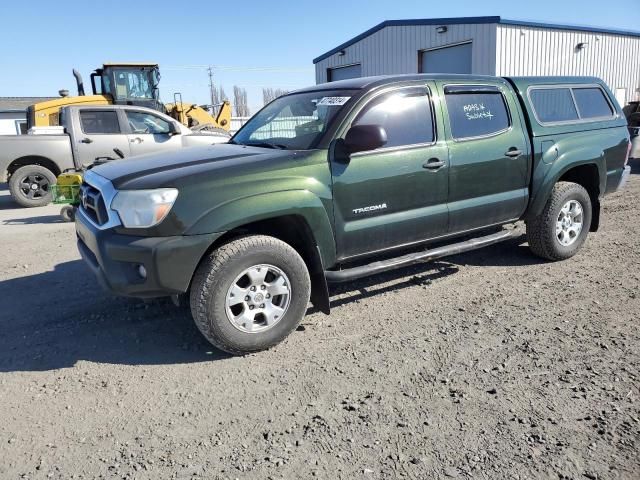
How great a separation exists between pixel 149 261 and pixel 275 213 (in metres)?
0.88

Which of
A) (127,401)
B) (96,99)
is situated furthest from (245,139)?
(96,99)

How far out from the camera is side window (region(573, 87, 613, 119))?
217 inches

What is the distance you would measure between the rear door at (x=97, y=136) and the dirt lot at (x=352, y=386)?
5.75 m

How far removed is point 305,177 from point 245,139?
4.32 feet

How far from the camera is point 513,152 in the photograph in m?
4.73

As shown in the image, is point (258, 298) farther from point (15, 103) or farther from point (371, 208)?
point (15, 103)

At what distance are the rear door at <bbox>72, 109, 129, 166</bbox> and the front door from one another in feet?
24.2

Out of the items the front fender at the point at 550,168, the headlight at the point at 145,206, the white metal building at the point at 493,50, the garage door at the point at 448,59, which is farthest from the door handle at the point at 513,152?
the garage door at the point at 448,59

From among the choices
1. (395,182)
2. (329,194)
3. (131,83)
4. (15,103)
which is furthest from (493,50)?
(15,103)

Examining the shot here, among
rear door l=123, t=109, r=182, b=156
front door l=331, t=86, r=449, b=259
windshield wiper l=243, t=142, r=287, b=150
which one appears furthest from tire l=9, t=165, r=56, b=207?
front door l=331, t=86, r=449, b=259

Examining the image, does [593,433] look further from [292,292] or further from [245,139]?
[245,139]

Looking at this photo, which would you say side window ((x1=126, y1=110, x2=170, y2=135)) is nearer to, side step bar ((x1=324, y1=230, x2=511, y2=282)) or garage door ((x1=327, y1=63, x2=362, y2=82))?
side step bar ((x1=324, y1=230, x2=511, y2=282))

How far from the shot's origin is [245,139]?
467cm

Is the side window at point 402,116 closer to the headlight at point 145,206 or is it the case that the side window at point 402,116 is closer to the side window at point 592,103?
the headlight at point 145,206
